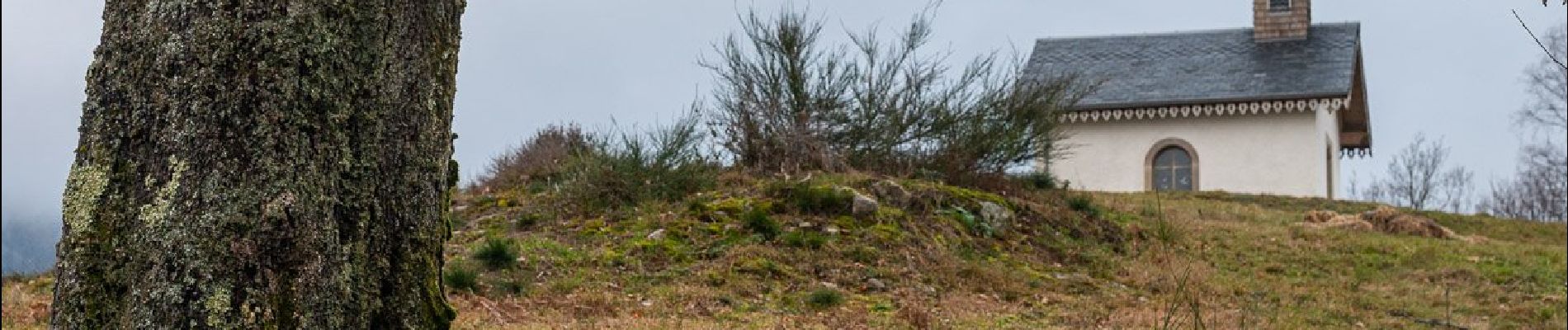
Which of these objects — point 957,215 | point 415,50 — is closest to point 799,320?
point 957,215

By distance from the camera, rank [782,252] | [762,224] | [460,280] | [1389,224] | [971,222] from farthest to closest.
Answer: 1. [1389,224]
2. [971,222]
3. [762,224]
4. [782,252]
5. [460,280]

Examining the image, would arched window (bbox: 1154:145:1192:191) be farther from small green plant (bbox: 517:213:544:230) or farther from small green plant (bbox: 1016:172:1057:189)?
small green plant (bbox: 517:213:544:230)

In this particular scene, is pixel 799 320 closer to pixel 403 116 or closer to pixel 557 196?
pixel 557 196

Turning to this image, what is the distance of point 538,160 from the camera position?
17250mm

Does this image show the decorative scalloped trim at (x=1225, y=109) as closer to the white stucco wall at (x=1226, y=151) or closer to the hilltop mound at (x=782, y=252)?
the white stucco wall at (x=1226, y=151)

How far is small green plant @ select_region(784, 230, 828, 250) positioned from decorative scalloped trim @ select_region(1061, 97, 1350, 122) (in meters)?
17.1

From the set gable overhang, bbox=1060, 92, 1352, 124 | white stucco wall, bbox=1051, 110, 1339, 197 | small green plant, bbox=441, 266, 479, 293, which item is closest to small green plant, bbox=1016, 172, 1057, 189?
small green plant, bbox=441, 266, 479, 293

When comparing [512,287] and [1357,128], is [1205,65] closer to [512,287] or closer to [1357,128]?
[1357,128]

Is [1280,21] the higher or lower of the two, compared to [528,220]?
higher

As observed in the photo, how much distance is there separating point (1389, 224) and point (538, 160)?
375 inches

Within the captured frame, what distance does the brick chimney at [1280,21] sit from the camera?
Result: 31.6m

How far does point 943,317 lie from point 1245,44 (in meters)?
23.0

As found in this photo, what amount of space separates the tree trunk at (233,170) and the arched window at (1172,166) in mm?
27005

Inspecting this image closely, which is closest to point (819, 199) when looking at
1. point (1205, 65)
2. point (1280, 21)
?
point (1205, 65)
